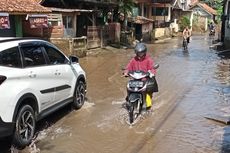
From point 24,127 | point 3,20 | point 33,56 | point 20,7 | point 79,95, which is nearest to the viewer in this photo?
point 24,127

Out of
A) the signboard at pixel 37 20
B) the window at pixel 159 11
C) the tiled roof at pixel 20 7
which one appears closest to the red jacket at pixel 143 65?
the tiled roof at pixel 20 7

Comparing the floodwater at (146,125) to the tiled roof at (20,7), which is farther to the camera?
the tiled roof at (20,7)

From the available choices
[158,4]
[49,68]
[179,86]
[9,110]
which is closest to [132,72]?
[49,68]

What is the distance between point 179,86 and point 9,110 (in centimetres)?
804

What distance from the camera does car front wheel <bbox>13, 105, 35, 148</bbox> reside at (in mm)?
6656

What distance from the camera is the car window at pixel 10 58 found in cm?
660

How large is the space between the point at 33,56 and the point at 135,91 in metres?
2.35

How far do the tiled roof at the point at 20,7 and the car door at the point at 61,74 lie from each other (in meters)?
9.64

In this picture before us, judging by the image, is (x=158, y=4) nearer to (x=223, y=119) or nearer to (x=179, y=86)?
(x=179, y=86)

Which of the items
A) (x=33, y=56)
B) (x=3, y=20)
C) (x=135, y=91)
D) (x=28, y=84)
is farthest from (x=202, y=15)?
(x=28, y=84)

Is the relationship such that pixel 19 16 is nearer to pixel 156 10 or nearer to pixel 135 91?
pixel 135 91

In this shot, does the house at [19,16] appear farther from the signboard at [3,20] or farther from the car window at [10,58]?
the car window at [10,58]

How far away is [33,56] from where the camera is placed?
7641 millimetres

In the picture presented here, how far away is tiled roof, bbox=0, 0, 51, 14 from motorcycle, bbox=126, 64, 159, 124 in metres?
10.5
